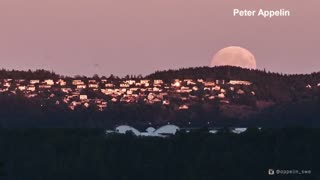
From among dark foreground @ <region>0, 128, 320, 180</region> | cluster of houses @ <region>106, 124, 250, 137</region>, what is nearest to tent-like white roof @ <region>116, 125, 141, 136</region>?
cluster of houses @ <region>106, 124, 250, 137</region>

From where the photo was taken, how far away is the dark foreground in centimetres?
8950

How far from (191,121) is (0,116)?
12443 mm

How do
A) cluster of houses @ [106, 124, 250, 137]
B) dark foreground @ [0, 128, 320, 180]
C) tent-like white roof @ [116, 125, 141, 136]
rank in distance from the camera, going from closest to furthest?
dark foreground @ [0, 128, 320, 180], cluster of houses @ [106, 124, 250, 137], tent-like white roof @ [116, 125, 141, 136]

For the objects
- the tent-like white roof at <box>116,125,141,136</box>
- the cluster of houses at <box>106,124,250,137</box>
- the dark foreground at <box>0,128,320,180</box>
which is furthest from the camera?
the tent-like white roof at <box>116,125,141,136</box>

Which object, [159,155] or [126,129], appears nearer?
[159,155]

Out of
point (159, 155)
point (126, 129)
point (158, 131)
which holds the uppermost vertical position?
point (126, 129)

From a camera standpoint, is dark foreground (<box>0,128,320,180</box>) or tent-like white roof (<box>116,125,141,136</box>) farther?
tent-like white roof (<box>116,125,141,136</box>)

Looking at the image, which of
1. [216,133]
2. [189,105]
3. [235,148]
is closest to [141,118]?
[189,105]

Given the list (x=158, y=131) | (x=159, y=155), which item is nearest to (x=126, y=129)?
(x=158, y=131)

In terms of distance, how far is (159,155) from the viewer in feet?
317

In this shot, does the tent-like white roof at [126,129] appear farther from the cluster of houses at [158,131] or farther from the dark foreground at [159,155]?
the dark foreground at [159,155]

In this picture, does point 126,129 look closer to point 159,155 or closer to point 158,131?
point 158,131

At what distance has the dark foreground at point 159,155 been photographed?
89.5 m

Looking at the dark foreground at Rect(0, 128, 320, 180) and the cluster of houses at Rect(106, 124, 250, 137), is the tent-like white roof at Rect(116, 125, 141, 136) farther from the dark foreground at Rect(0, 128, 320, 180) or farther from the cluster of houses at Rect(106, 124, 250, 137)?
the dark foreground at Rect(0, 128, 320, 180)
